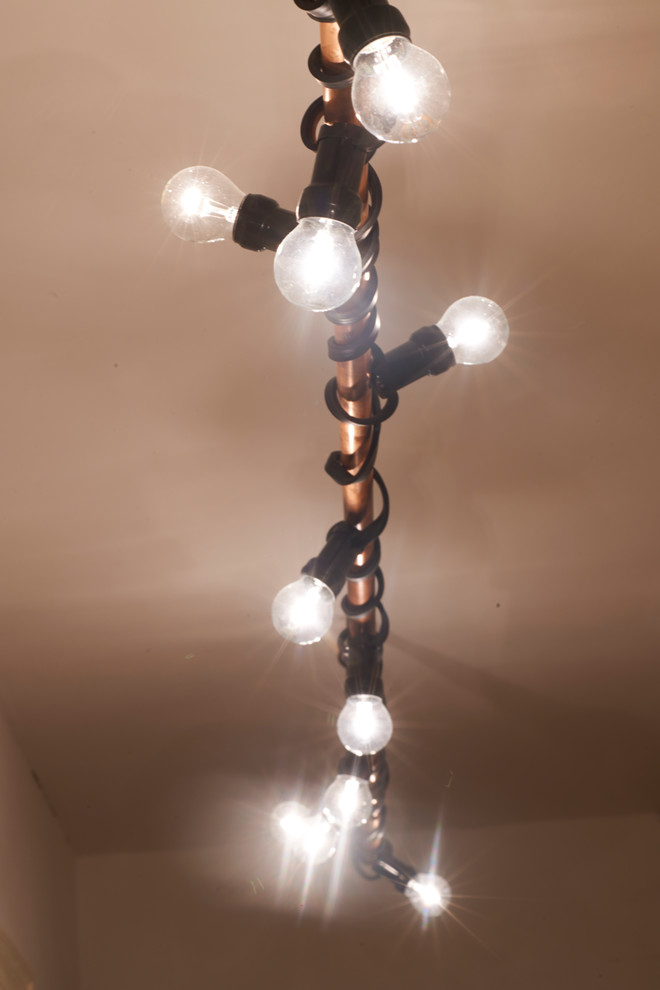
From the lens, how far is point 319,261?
0.57 meters

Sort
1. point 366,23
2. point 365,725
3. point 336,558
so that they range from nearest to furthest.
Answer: point 366,23, point 336,558, point 365,725

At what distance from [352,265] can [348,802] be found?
0.95 metres

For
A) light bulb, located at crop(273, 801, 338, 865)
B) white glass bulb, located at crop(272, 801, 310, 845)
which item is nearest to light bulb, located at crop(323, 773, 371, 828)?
light bulb, located at crop(273, 801, 338, 865)

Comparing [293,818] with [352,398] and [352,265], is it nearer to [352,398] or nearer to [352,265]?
[352,398]

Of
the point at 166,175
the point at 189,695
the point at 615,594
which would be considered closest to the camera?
the point at 166,175

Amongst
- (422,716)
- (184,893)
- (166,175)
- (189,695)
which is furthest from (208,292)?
(184,893)

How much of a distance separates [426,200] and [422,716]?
4.22ft

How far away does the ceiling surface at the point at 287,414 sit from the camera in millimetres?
856

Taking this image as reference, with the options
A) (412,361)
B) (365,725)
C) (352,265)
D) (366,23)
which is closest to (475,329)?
(412,361)

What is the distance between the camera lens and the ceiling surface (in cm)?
86

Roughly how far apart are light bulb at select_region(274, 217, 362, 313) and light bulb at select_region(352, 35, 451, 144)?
9 cm

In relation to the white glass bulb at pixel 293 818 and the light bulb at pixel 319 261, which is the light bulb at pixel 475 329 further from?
the white glass bulb at pixel 293 818

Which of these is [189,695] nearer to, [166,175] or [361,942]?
[361,942]

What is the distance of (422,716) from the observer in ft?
5.98
